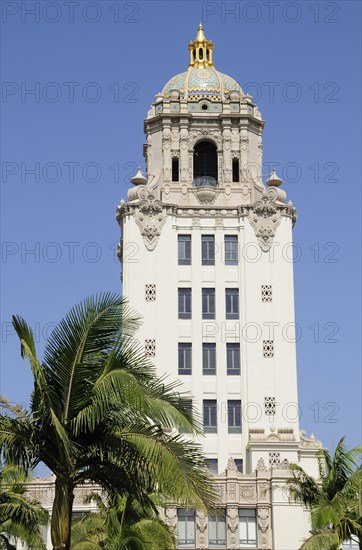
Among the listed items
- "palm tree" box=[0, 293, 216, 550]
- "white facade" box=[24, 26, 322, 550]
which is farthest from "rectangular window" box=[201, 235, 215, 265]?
"palm tree" box=[0, 293, 216, 550]

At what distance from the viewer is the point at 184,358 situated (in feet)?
211

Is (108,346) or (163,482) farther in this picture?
(108,346)

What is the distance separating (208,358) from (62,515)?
145 ft

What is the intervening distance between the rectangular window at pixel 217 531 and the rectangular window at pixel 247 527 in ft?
2.96

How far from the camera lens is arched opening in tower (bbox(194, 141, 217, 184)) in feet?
234

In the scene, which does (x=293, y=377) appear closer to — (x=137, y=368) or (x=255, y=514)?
(x=255, y=514)

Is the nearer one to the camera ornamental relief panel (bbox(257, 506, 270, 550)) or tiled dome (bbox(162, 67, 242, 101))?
ornamental relief panel (bbox(257, 506, 270, 550))

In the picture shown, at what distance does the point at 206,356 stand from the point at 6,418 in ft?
144

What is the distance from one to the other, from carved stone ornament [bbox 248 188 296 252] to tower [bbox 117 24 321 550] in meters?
0.06

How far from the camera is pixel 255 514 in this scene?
5575 cm

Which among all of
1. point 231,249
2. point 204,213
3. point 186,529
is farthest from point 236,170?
point 186,529

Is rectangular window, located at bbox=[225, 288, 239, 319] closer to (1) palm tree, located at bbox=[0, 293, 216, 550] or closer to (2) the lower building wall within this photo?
(2) the lower building wall

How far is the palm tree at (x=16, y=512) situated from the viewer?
28844 mm

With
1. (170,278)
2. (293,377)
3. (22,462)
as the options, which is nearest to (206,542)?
(293,377)
